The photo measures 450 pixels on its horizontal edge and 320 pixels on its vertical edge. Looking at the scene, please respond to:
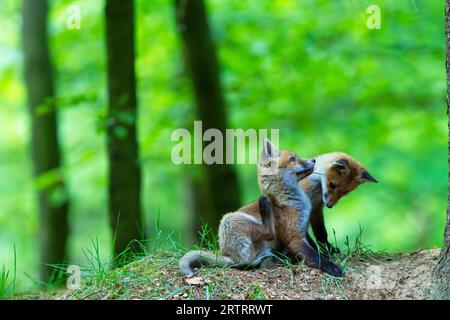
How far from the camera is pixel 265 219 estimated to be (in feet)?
18.4

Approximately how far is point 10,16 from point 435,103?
10.8 metres

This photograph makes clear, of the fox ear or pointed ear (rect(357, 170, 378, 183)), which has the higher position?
the fox ear

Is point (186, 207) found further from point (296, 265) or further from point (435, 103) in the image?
point (296, 265)

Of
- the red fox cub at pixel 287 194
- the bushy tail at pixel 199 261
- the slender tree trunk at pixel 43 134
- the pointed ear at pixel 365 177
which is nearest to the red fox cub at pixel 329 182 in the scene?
the pointed ear at pixel 365 177

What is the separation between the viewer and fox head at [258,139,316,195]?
563 cm

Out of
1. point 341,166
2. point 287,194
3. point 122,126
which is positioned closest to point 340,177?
point 341,166

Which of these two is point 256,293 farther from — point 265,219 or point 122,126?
point 122,126

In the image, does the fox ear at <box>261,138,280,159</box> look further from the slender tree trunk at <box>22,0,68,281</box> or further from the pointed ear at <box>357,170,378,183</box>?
the slender tree trunk at <box>22,0,68,281</box>

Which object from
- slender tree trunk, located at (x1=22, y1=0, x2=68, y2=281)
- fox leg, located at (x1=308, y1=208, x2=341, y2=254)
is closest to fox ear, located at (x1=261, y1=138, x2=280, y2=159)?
fox leg, located at (x1=308, y1=208, x2=341, y2=254)

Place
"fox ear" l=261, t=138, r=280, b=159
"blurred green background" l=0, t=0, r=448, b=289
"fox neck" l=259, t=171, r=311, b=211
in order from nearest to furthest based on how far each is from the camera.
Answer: "fox neck" l=259, t=171, r=311, b=211
"fox ear" l=261, t=138, r=280, b=159
"blurred green background" l=0, t=0, r=448, b=289

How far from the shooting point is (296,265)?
5195 mm

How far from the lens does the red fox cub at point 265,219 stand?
213 inches

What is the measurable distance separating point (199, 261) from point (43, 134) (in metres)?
7.76

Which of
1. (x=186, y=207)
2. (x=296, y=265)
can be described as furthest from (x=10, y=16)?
(x=296, y=265)
